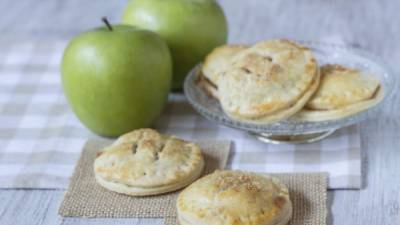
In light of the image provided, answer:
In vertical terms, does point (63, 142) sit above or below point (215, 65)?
below

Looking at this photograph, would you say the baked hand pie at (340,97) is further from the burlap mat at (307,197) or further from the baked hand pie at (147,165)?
the baked hand pie at (147,165)

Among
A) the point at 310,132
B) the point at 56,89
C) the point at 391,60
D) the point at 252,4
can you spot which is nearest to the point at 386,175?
the point at 310,132

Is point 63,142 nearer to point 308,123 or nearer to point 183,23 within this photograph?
point 183,23

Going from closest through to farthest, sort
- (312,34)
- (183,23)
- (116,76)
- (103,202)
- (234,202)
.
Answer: (234,202)
(103,202)
(116,76)
(183,23)
(312,34)

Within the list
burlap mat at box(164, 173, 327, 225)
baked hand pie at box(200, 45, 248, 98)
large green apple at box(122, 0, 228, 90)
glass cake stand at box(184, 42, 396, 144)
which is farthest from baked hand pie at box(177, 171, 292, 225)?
large green apple at box(122, 0, 228, 90)

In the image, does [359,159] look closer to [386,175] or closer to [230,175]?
[386,175]

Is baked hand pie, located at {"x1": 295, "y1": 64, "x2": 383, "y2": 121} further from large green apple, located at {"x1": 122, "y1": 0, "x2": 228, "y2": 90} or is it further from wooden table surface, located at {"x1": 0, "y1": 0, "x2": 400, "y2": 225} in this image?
large green apple, located at {"x1": 122, "y1": 0, "x2": 228, "y2": 90}

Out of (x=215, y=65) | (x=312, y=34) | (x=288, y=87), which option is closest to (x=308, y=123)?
(x=288, y=87)
